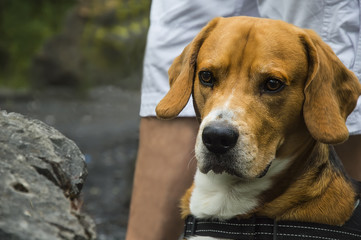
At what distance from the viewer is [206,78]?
3.08 metres

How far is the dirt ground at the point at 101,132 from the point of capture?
23.4ft

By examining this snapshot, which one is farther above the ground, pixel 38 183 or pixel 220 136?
pixel 38 183

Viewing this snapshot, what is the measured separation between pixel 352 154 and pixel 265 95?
3.01 feet

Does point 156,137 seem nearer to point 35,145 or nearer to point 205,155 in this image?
point 205,155

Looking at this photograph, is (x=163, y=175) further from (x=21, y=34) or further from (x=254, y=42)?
(x=21, y=34)

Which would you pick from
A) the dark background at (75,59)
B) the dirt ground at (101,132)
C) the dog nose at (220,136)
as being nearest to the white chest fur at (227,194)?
Result: the dog nose at (220,136)

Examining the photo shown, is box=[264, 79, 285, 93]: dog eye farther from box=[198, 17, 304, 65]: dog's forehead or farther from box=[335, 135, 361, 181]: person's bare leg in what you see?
box=[335, 135, 361, 181]: person's bare leg

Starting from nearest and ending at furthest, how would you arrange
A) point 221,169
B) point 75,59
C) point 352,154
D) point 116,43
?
point 221,169
point 352,154
point 75,59
point 116,43

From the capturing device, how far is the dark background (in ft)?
39.3

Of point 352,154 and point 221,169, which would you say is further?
point 352,154

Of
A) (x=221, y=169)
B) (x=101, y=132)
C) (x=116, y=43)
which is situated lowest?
(x=101, y=132)

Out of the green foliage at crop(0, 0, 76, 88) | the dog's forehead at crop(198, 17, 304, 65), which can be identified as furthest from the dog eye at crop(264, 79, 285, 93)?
the green foliage at crop(0, 0, 76, 88)

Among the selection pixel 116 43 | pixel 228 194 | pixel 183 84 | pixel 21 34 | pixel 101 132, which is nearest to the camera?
pixel 228 194

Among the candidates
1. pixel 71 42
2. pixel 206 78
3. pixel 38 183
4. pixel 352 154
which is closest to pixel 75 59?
pixel 71 42
